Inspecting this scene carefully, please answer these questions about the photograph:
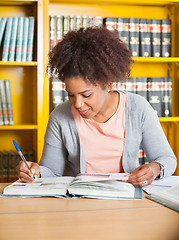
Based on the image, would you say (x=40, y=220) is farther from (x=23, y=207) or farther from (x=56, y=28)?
(x=56, y=28)

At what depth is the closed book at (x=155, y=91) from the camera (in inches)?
109

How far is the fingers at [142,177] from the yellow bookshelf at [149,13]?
150 cm

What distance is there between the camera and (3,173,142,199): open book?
115 cm

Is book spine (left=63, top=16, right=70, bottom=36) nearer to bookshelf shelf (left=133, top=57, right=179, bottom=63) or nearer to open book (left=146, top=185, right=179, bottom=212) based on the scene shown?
bookshelf shelf (left=133, top=57, right=179, bottom=63)

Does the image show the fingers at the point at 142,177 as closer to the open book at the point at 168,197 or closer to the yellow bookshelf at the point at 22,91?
the open book at the point at 168,197

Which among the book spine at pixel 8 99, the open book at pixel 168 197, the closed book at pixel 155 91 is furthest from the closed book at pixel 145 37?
the open book at pixel 168 197

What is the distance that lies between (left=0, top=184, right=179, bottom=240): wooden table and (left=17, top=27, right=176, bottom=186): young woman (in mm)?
335

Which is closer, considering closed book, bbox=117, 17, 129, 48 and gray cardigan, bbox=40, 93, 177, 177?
gray cardigan, bbox=40, 93, 177, 177

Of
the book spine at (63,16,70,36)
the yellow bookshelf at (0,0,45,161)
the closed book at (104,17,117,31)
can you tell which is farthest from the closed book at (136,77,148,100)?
the yellow bookshelf at (0,0,45,161)

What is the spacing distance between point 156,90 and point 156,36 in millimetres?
422

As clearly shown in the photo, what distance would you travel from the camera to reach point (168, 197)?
1120 mm

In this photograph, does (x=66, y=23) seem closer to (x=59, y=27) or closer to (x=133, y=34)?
(x=59, y=27)

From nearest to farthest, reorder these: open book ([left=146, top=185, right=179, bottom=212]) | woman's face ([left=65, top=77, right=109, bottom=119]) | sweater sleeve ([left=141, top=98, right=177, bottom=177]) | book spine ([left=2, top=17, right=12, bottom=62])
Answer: open book ([left=146, top=185, right=179, bottom=212]) → woman's face ([left=65, top=77, right=109, bottom=119]) → sweater sleeve ([left=141, top=98, right=177, bottom=177]) → book spine ([left=2, top=17, right=12, bottom=62])

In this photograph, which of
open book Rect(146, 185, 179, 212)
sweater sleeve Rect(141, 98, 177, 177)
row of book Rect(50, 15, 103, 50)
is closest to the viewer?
open book Rect(146, 185, 179, 212)
